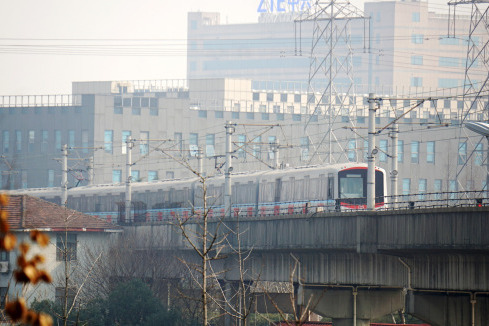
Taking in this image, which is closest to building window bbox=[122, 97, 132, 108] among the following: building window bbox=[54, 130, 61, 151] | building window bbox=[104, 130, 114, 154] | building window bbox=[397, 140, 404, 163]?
building window bbox=[104, 130, 114, 154]

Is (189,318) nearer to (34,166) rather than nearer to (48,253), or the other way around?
(48,253)

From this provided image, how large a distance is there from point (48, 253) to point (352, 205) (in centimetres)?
2084

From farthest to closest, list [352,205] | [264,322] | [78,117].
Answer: [78,117]
[264,322]
[352,205]

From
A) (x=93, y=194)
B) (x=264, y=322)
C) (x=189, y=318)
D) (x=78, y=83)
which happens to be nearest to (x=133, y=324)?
(x=189, y=318)

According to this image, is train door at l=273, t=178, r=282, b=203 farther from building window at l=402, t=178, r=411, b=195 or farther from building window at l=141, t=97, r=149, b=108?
building window at l=402, t=178, r=411, b=195

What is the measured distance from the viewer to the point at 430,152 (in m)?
128

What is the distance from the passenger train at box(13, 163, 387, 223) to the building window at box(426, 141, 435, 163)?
6074 cm

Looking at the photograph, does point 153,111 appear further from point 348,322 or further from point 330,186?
point 348,322

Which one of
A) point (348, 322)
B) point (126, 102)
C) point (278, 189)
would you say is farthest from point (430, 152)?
point (348, 322)

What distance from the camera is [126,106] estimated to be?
403ft

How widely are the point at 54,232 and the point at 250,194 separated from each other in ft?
41.8

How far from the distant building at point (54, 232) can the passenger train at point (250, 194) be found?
12.6 ft

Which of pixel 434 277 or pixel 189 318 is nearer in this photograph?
pixel 434 277

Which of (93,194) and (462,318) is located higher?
(93,194)
